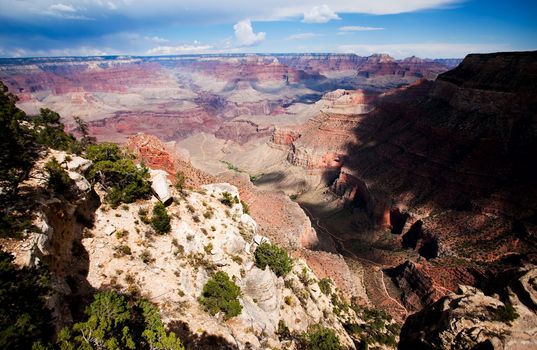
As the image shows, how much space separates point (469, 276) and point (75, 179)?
57.2 metres

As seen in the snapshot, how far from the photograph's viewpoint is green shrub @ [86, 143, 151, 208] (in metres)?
29.7

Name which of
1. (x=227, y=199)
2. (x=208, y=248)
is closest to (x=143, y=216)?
(x=208, y=248)

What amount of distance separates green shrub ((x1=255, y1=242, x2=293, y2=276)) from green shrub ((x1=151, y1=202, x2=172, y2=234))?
34.2 ft

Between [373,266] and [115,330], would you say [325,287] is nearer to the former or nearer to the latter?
[373,266]

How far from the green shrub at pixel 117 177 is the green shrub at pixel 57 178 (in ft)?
18.9

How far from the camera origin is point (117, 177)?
31.7 metres

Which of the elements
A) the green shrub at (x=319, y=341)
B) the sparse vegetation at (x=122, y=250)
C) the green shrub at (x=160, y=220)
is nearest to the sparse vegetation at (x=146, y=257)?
the sparse vegetation at (x=122, y=250)

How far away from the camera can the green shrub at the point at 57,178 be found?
2179 cm

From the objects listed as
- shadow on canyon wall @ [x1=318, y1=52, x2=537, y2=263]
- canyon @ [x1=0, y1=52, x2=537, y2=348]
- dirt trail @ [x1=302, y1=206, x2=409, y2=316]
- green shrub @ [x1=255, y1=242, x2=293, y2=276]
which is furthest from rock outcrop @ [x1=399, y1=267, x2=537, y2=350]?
shadow on canyon wall @ [x1=318, y1=52, x2=537, y2=263]

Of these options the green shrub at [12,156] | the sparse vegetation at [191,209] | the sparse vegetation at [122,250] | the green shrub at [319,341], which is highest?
the green shrub at [12,156]

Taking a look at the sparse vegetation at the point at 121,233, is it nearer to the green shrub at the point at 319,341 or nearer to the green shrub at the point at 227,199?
the green shrub at the point at 227,199

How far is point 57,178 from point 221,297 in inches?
603

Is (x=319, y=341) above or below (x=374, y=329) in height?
above

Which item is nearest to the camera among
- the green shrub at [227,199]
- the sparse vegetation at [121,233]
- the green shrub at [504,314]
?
the green shrub at [504,314]
